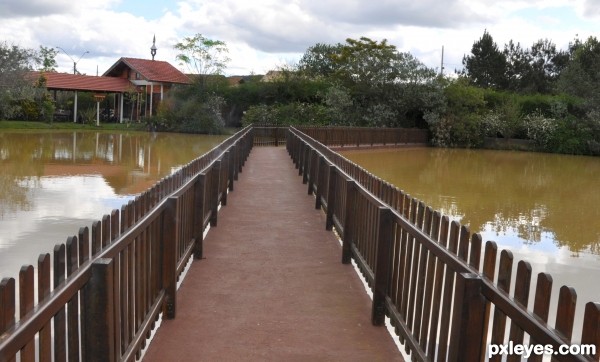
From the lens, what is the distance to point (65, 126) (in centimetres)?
4588

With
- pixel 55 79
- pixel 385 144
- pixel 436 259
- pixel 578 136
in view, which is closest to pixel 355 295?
pixel 436 259

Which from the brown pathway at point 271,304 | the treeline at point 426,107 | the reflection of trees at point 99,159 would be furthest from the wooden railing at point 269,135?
the brown pathway at point 271,304

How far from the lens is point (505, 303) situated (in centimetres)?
274

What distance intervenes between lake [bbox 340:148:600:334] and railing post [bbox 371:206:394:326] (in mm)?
2337

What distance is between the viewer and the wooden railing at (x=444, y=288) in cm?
244

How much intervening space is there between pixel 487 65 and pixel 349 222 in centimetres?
7022

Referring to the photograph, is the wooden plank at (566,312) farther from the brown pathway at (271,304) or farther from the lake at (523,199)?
the lake at (523,199)

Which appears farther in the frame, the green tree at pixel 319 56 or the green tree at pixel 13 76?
the green tree at pixel 319 56

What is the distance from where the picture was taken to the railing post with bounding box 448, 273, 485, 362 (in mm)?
3033

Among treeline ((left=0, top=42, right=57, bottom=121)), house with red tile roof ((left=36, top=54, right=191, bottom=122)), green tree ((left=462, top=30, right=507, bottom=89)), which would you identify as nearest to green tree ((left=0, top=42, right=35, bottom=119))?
treeline ((left=0, top=42, right=57, bottom=121))

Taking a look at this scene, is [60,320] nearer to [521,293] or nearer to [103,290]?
[103,290]

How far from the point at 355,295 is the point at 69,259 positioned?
345 centimetres

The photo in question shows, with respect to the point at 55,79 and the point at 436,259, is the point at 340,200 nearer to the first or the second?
the point at 436,259

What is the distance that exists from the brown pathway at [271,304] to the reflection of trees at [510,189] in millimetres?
5232
